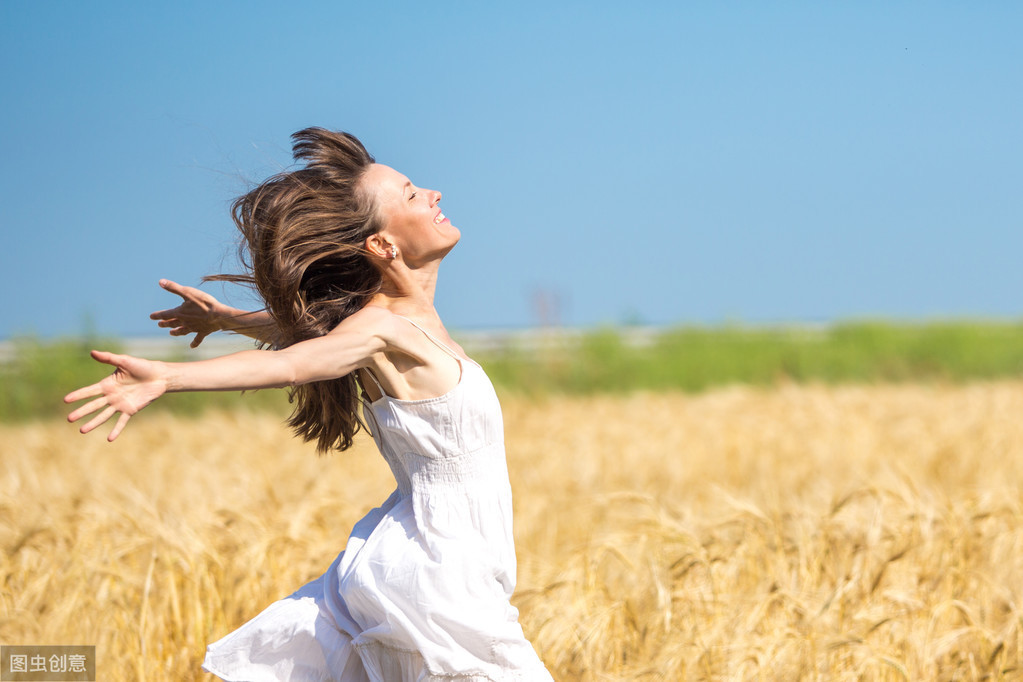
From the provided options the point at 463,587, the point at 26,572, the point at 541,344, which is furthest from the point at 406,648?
the point at 541,344

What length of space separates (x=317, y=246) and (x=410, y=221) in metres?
0.22

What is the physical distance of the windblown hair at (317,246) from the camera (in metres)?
2.18

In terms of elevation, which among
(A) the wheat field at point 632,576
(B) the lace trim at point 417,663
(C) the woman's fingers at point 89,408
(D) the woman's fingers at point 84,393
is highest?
(D) the woman's fingers at point 84,393

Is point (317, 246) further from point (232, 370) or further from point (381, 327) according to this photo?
point (232, 370)

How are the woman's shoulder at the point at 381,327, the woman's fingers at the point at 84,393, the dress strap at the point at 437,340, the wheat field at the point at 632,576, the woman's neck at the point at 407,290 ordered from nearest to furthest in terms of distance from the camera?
1. the woman's fingers at the point at 84,393
2. the woman's shoulder at the point at 381,327
3. the dress strap at the point at 437,340
4. the woman's neck at the point at 407,290
5. the wheat field at the point at 632,576

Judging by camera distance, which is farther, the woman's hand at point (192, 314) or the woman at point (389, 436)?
the woman's hand at point (192, 314)

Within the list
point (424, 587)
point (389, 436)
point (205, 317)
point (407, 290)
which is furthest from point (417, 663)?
point (205, 317)

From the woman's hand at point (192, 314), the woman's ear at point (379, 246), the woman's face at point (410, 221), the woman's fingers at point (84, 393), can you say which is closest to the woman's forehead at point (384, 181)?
the woman's face at point (410, 221)

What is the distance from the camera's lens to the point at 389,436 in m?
2.22

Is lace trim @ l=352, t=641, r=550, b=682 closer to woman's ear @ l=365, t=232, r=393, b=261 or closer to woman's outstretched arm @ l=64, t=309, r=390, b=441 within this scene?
woman's outstretched arm @ l=64, t=309, r=390, b=441

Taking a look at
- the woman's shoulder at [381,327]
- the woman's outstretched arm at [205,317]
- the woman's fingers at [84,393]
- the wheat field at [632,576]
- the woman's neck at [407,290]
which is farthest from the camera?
the wheat field at [632,576]

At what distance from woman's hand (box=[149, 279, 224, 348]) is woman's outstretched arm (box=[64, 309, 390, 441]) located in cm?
67

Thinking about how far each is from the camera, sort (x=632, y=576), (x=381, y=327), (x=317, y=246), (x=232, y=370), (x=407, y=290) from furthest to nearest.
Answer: (x=632, y=576) < (x=407, y=290) < (x=317, y=246) < (x=381, y=327) < (x=232, y=370)

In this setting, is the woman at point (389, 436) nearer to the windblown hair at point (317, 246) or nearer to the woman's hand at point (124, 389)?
the windblown hair at point (317, 246)
